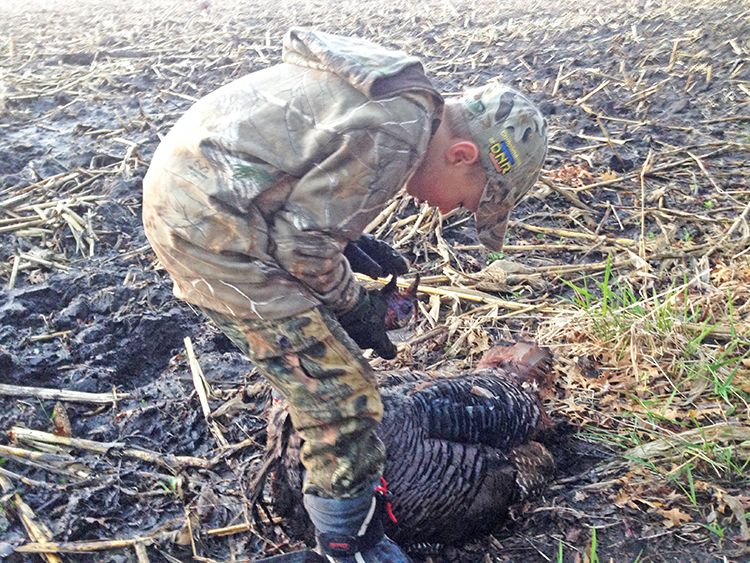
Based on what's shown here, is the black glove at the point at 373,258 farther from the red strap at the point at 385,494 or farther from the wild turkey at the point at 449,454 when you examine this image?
the red strap at the point at 385,494

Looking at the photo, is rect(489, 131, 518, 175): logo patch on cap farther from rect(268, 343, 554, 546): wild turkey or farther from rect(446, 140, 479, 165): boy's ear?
rect(268, 343, 554, 546): wild turkey

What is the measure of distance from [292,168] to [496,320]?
202 cm

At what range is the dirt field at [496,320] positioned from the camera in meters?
2.82

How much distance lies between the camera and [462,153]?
2428mm

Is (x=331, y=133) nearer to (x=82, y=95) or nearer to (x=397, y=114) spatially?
(x=397, y=114)

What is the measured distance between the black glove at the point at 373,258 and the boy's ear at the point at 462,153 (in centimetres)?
66

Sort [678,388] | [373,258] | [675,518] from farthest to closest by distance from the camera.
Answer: [678,388] → [373,258] → [675,518]

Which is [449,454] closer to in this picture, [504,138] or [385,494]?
[385,494]

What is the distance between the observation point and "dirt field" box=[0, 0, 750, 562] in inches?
111

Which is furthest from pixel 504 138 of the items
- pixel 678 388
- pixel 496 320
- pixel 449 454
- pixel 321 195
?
pixel 496 320

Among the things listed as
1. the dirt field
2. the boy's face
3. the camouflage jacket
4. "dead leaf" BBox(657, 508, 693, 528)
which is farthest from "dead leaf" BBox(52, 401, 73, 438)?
"dead leaf" BBox(657, 508, 693, 528)

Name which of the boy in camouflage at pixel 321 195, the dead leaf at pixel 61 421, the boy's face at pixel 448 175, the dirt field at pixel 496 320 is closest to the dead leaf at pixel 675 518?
the dirt field at pixel 496 320

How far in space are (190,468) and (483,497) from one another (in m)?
1.31

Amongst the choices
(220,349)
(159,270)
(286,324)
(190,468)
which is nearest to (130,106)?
(159,270)
